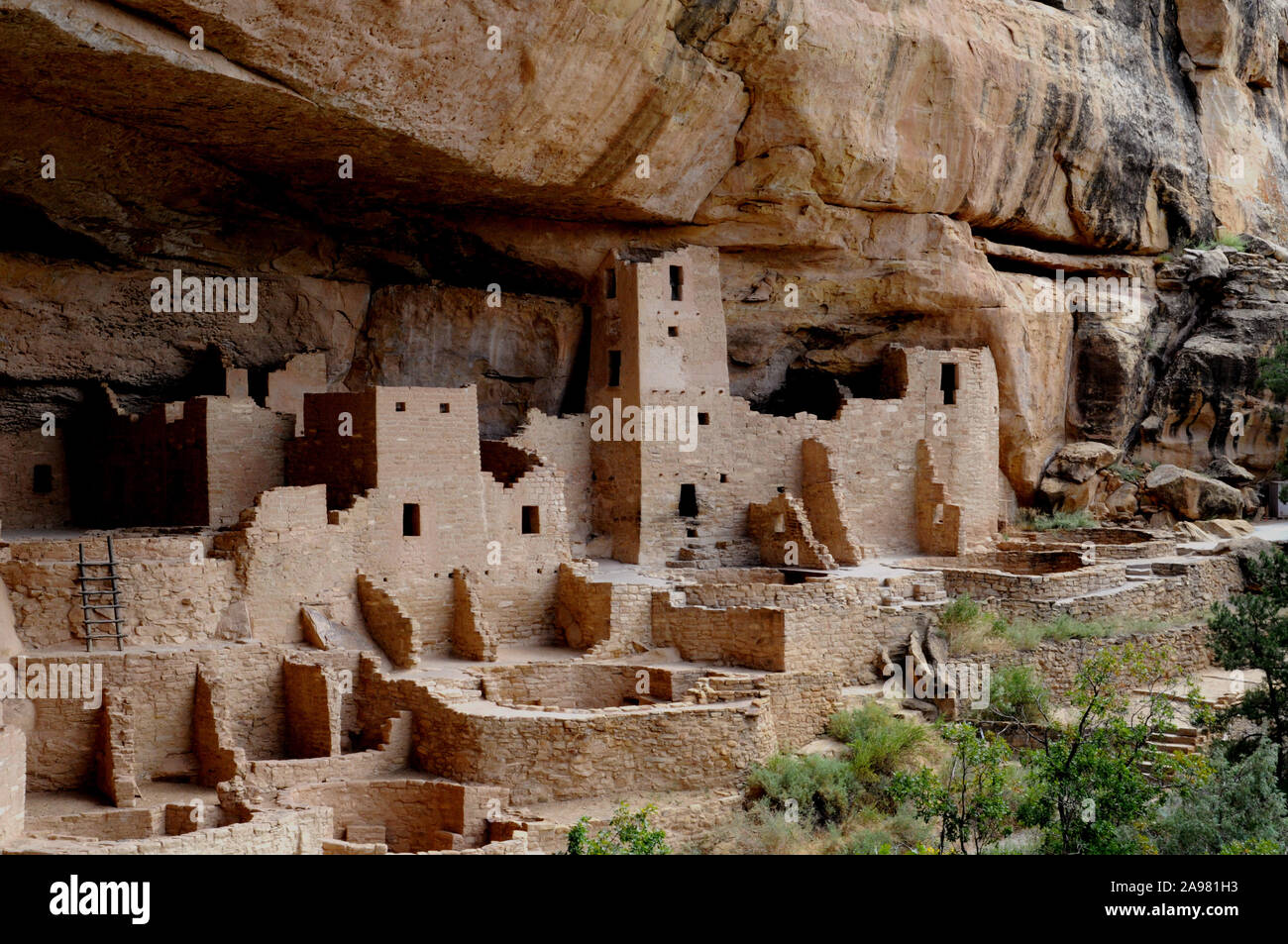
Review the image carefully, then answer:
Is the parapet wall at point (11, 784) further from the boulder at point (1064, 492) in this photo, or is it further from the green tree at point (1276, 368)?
the green tree at point (1276, 368)

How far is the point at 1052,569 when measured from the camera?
24109 mm

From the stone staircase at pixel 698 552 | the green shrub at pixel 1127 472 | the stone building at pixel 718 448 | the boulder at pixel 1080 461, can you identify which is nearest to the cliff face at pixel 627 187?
the boulder at pixel 1080 461

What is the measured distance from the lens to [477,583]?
19734mm

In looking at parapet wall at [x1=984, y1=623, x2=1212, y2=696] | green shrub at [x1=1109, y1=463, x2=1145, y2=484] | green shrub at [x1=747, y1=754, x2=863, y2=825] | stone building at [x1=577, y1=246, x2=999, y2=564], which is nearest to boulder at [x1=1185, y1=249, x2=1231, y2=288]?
green shrub at [x1=1109, y1=463, x2=1145, y2=484]

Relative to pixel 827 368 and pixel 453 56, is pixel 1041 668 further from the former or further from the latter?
pixel 453 56

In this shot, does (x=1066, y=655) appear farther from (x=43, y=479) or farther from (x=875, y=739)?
(x=43, y=479)

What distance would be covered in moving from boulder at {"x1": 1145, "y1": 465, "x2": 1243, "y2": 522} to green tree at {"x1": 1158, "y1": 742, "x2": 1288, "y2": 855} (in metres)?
14.1

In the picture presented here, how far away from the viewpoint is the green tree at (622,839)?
1313 centimetres

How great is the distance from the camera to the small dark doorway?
2597 cm

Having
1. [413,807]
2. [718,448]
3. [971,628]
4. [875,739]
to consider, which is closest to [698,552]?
[718,448]
